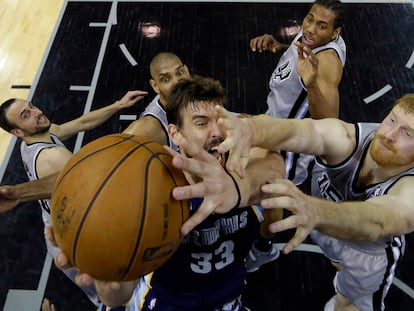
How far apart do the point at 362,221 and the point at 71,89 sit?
396 cm

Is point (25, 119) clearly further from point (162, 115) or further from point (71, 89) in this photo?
point (71, 89)

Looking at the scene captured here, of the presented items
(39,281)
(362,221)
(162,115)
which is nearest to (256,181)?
(362,221)

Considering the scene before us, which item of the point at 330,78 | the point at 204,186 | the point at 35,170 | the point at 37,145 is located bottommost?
the point at 35,170

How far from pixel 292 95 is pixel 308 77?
570 mm

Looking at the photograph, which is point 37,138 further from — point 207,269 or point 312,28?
point 312,28

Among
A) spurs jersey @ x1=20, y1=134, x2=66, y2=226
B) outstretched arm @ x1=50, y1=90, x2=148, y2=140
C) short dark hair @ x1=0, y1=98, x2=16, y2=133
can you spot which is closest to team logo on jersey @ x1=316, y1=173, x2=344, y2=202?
outstretched arm @ x1=50, y1=90, x2=148, y2=140

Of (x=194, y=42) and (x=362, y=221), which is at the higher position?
(x=362, y=221)

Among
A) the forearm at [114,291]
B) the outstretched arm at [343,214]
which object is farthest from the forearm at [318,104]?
the forearm at [114,291]

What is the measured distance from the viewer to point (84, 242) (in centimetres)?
157

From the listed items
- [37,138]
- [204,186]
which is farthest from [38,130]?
[204,186]

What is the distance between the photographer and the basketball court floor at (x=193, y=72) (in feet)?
11.2

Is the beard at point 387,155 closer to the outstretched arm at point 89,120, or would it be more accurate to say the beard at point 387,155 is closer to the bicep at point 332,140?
the bicep at point 332,140

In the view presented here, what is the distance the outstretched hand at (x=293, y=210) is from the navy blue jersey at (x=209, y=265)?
0.48 metres

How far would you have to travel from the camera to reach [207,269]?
2.19 metres
